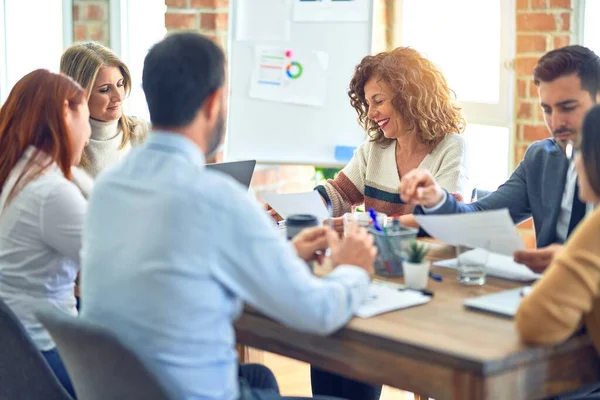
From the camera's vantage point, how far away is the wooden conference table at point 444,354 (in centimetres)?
144

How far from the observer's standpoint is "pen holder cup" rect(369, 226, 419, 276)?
197 cm

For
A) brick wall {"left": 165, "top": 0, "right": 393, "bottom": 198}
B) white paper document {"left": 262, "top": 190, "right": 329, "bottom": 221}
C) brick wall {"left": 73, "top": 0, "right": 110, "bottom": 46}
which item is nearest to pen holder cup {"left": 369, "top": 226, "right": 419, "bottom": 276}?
white paper document {"left": 262, "top": 190, "right": 329, "bottom": 221}

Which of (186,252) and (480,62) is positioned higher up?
(480,62)

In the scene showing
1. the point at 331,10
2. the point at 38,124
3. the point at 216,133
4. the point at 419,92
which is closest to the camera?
the point at 216,133

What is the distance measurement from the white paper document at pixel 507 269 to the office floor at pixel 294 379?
4.34ft

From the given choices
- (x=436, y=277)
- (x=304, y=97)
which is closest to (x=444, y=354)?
(x=436, y=277)

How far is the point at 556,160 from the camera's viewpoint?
230 cm

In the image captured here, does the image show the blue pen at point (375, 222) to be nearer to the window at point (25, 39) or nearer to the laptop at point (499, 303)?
the laptop at point (499, 303)

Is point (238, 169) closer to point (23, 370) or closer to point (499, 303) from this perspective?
point (23, 370)

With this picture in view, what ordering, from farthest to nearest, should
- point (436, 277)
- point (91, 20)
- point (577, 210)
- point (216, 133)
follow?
1. point (91, 20)
2. point (577, 210)
3. point (436, 277)
4. point (216, 133)

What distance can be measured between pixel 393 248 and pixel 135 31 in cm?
280

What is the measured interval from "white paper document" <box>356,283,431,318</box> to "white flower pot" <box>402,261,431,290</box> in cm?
3

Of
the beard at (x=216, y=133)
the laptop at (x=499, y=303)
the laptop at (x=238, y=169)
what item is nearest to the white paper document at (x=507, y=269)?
the laptop at (x=499, y=303)

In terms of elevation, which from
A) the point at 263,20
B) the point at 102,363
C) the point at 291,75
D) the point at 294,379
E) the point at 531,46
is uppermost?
the point at 263,20
